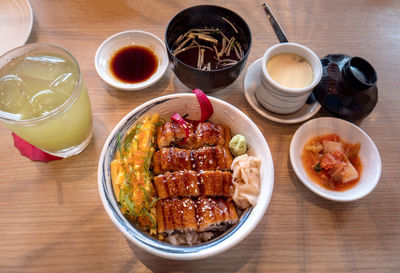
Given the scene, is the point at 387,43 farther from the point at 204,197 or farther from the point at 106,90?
the point at 106,90

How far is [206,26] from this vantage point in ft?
5.57

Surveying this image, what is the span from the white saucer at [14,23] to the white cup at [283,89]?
1429mm

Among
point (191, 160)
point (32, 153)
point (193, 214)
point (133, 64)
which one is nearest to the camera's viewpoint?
point (193, 214)

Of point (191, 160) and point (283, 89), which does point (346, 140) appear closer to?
point (283, 89)

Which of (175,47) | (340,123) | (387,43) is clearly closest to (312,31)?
(387,43)

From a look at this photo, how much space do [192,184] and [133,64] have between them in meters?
0.87

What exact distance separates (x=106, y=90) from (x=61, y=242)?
0.85 m

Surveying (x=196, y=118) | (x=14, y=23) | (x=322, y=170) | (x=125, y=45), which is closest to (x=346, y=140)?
(x=322, y=170)

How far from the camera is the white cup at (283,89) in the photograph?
144cm

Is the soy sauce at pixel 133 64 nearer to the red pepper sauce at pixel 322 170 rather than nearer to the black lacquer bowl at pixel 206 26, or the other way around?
the black lacquer bowl at pixel 206 26

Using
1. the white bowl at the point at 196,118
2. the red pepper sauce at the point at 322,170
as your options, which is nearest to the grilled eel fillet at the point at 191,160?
the white bowl at the point at 196,118

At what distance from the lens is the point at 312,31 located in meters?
2.00

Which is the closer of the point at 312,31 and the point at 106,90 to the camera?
the point at 106,90

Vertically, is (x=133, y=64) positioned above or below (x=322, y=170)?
above
